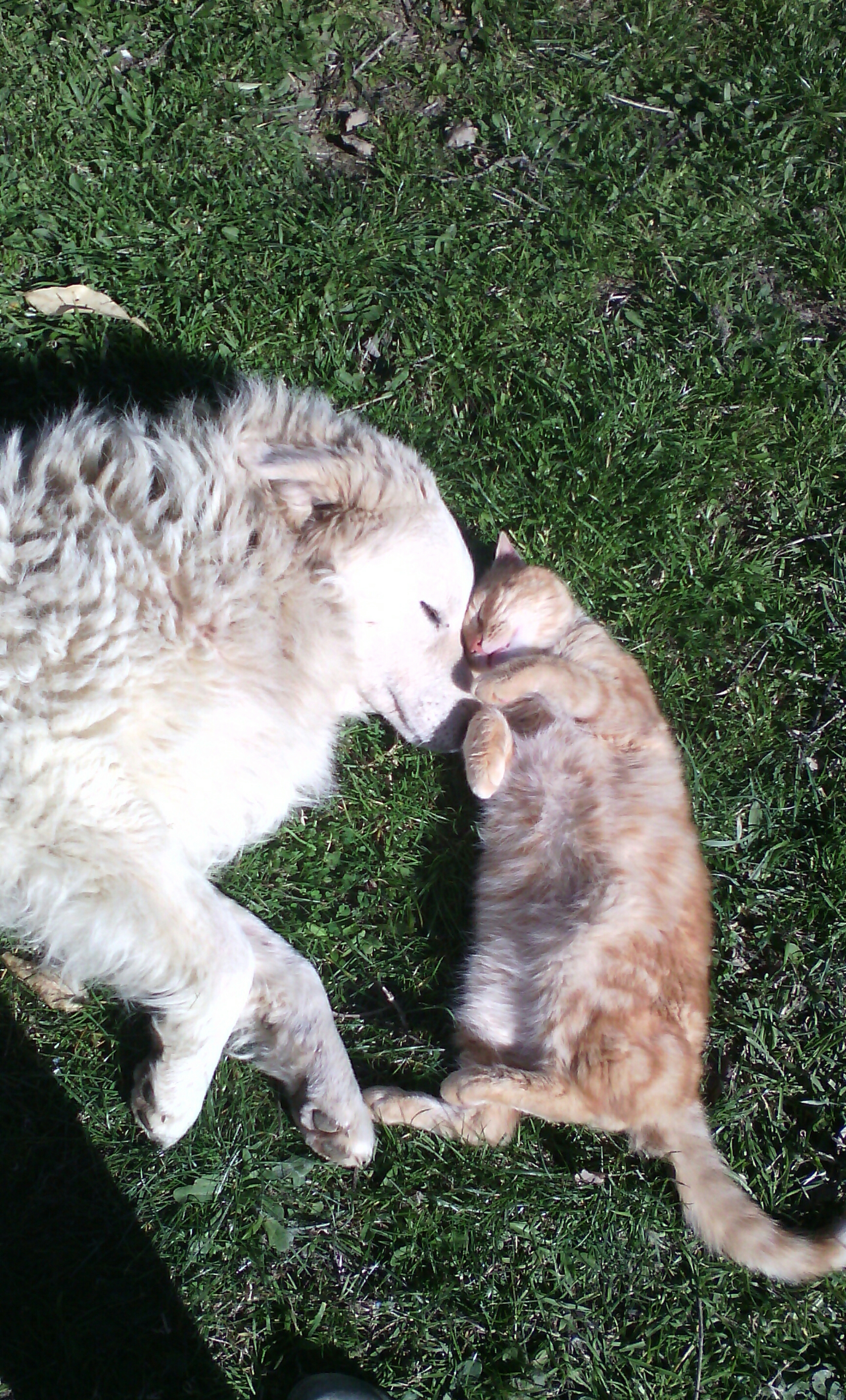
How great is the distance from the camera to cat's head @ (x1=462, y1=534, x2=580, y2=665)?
3369 mm

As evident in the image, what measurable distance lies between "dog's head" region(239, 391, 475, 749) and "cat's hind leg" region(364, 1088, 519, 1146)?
120 cm

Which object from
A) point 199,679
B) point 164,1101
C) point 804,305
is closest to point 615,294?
point 804,305

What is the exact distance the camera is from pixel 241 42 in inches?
165

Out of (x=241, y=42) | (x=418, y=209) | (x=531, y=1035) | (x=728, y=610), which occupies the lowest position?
(x=531, y=1035)

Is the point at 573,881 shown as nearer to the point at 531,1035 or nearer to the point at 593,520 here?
the point at 531,1035

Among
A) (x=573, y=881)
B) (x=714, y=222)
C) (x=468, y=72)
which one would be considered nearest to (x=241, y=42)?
(x=468, y=72)

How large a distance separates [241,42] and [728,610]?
326 cm

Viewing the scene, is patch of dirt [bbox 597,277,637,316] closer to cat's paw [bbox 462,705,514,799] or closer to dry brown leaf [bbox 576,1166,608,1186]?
cat's paw [bbox 462,705,514,799]

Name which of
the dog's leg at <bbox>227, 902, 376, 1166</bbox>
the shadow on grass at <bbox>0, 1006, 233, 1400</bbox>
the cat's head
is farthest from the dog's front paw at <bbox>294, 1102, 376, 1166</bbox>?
the cat's head

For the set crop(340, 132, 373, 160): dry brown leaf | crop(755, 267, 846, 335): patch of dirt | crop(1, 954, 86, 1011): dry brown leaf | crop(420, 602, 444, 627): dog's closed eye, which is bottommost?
crop(1, 954, 86, 1011): dry brown leaf

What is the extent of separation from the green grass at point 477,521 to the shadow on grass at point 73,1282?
0.01 m

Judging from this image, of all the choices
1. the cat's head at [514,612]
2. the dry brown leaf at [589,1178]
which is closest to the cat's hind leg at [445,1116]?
the dry brown leaf at [589,1178]

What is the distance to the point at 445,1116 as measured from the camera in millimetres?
3197

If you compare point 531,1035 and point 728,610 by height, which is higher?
point 728,610
